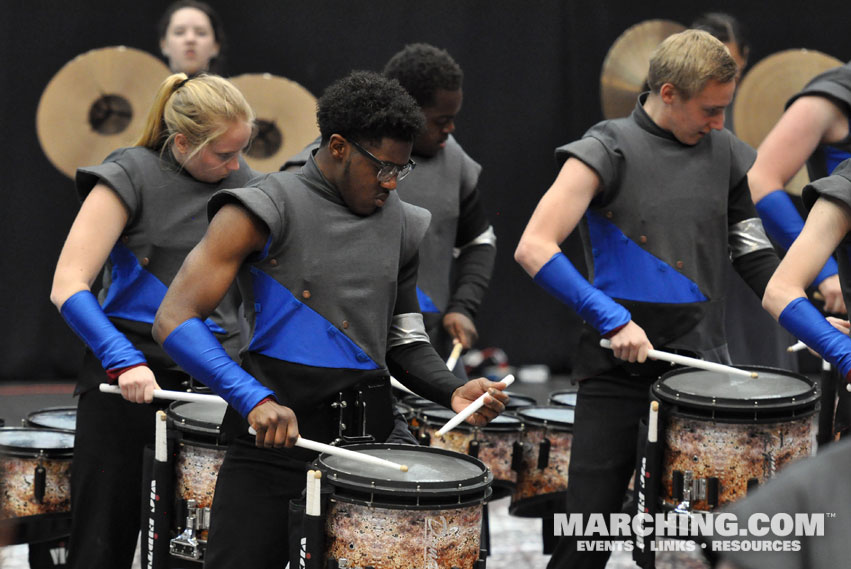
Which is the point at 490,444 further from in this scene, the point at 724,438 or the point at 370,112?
the point at 370,112

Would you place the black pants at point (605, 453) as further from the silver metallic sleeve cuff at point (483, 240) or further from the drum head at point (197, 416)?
the silver metallic sleeve cuff at point (483, 240)

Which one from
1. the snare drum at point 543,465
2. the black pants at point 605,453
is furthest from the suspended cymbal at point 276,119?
the black pants at point 605,453

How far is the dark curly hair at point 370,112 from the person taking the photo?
8.65 ft

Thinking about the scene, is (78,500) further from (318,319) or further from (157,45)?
(157,45)

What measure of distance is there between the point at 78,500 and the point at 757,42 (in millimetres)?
5922

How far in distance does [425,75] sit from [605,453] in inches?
55.3

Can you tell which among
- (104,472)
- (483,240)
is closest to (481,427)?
(483,240)

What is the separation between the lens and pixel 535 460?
403 cm

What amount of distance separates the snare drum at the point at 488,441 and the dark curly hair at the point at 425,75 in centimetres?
103

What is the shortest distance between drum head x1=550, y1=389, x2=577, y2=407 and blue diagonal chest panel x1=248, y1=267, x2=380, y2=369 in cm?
179

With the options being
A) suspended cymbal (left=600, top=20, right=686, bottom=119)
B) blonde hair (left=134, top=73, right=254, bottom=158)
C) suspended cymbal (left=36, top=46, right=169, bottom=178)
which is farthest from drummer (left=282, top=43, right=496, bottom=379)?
suspended cymbal (left=36, top=46, right=169, bottom=178)

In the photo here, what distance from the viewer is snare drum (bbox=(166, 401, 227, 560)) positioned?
9.81ft

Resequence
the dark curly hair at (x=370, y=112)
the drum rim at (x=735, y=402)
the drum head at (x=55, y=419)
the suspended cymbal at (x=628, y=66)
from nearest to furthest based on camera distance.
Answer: the dark curly hair at (x=370, y=112) < the drum rim at (x=735, y=402) < the drum head at (x=55, y=419) < the suspended cymbal at (x=628, y=66)

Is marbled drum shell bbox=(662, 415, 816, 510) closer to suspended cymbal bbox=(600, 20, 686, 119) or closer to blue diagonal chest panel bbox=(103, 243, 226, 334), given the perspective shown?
blue diagonal chest panel bbox=(103, 243, 226, 334)
